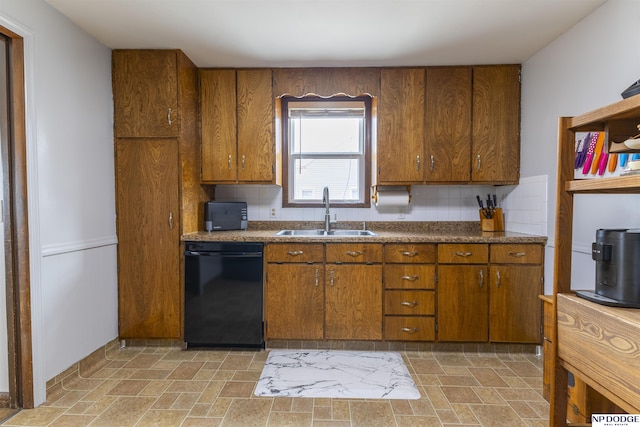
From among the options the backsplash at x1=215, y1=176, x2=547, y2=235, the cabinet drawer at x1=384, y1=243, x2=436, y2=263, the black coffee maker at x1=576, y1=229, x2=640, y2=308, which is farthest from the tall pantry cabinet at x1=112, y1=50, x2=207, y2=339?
the black coffee maker at x1=576, y1=229, x2=640, y2=308

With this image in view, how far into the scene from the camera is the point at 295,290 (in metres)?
2.72

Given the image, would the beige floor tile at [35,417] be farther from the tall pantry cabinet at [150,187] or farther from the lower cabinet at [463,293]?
the lower cabinet at [463,293]

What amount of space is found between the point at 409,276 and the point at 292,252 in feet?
3.13

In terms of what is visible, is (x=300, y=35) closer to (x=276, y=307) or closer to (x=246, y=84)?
(x=246, y=84)

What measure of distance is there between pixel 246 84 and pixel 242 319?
2.02 m

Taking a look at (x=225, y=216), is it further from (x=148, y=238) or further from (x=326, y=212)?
(x=326, y=212)

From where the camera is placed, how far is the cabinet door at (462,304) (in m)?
2.66

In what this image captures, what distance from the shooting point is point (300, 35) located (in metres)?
2.45

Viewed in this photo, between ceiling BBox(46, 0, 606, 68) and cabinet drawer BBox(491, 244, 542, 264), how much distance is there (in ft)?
5.15

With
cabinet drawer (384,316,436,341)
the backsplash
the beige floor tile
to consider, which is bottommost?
the beige floor tile

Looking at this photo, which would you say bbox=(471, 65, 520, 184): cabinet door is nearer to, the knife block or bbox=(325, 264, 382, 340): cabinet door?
the knife block

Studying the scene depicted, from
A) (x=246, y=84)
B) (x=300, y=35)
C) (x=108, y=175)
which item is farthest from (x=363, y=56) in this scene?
(x=108, y=175)

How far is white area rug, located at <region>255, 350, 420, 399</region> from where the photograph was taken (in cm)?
212

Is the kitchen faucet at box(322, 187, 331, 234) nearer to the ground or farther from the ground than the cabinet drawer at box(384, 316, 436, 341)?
farther from the ground
